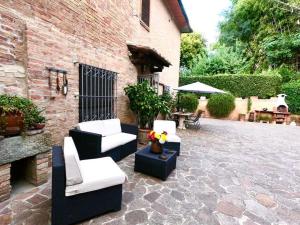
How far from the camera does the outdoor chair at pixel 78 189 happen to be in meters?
2.29

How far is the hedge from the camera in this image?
45.1 feet

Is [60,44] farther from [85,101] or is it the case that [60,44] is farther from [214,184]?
[214,184]

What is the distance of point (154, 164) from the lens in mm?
3766

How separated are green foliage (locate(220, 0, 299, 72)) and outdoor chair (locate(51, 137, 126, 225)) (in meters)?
17.5

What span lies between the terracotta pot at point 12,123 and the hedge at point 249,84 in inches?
573

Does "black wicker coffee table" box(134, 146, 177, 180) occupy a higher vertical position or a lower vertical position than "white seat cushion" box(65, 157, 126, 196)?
lower

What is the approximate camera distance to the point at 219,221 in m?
2.61

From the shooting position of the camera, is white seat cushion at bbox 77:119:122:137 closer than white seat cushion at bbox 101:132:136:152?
No

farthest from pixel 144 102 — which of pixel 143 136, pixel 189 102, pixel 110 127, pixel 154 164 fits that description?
pixel 189 102

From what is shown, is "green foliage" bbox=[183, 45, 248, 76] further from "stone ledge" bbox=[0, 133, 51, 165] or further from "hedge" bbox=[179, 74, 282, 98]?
"stone ledge" bbox=[0, 133, 51, 165]

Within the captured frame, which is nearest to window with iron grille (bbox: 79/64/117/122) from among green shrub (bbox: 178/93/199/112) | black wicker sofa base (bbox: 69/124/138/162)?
black wicker sofa base (bbox: 69/124/138/162)

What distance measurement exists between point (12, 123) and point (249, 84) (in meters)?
14.8

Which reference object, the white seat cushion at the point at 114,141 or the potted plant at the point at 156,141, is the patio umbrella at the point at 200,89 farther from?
the potted plant at the point at 156,141

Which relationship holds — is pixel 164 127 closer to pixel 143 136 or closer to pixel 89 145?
pixel 143 136
